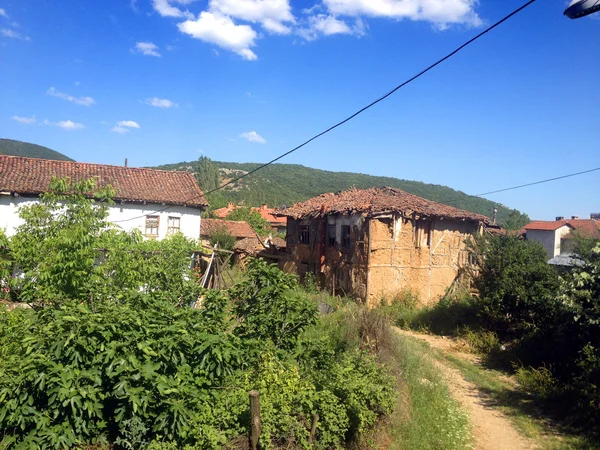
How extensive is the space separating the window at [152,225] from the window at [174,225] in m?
0.61

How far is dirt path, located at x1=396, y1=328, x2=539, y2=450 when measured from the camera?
7680 millimetres

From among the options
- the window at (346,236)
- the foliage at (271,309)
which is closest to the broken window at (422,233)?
the window at (346,236)

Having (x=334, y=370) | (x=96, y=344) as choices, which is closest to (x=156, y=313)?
(x=96, y=344)

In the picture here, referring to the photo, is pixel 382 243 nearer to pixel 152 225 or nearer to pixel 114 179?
pixel 152 225

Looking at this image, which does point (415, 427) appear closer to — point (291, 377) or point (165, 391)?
point (291, 377)

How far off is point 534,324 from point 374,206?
7.65 metres

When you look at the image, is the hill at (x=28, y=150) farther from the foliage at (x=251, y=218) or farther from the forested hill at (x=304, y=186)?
the foliage at (x=251, y=218)

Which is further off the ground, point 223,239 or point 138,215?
point 138,215

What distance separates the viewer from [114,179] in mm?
22859

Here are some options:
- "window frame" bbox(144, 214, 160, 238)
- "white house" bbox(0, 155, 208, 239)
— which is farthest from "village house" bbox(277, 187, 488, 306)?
"window frame" bbox(144, 214, 160, 238)

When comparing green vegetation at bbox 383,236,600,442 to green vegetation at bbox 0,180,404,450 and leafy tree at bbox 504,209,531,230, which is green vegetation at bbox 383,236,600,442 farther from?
leafy tree at bbox 504,209,531,230

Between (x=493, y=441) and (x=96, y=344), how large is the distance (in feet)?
21.4

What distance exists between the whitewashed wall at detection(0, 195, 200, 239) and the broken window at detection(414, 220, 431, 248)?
35.5ft

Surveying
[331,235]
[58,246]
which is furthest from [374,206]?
[58,246]
